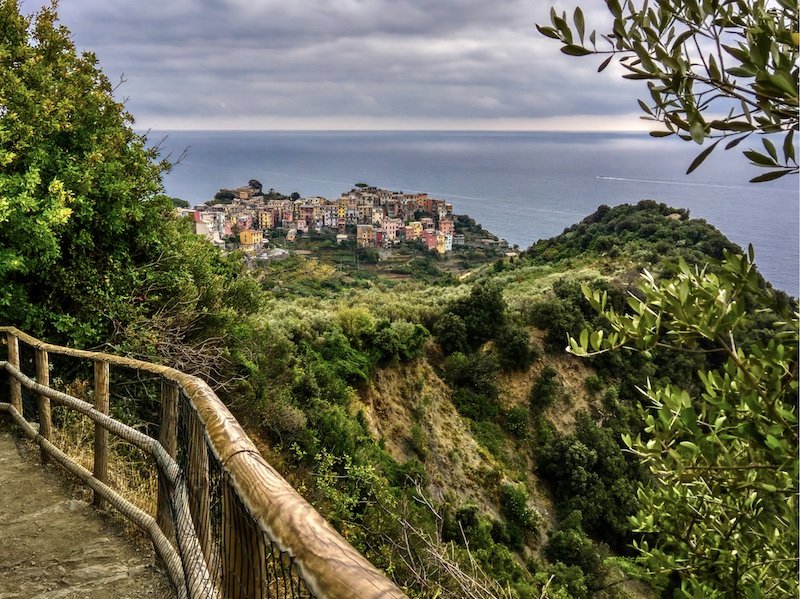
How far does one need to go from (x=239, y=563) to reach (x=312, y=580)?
24.0 inches

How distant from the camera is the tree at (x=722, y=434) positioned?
1990mm

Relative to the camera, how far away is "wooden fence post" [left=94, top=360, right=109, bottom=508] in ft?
12.7

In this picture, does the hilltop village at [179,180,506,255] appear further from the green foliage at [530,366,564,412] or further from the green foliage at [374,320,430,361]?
the green foliage at [530,366,564,412]

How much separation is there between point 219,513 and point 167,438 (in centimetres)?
72

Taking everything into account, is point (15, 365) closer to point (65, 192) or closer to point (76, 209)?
point (65, 192)


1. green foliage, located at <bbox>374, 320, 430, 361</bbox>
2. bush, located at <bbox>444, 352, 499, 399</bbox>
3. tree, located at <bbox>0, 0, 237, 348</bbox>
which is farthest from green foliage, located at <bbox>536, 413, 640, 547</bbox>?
tree, located at <bbox>0, 0, 237, 348</bbox>

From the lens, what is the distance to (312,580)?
1.05m

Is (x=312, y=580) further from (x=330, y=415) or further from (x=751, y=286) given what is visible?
(x=330, y=415)

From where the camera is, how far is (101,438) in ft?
12.7

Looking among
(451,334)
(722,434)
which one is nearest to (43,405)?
(722,434)

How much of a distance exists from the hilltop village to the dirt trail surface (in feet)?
182

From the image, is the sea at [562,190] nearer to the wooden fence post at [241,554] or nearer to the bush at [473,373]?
the bush at [473,373]

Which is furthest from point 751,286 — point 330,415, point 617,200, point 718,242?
point 617,200

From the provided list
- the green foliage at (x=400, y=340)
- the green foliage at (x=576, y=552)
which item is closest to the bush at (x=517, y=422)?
the green foliage at (x=400, y=340)
